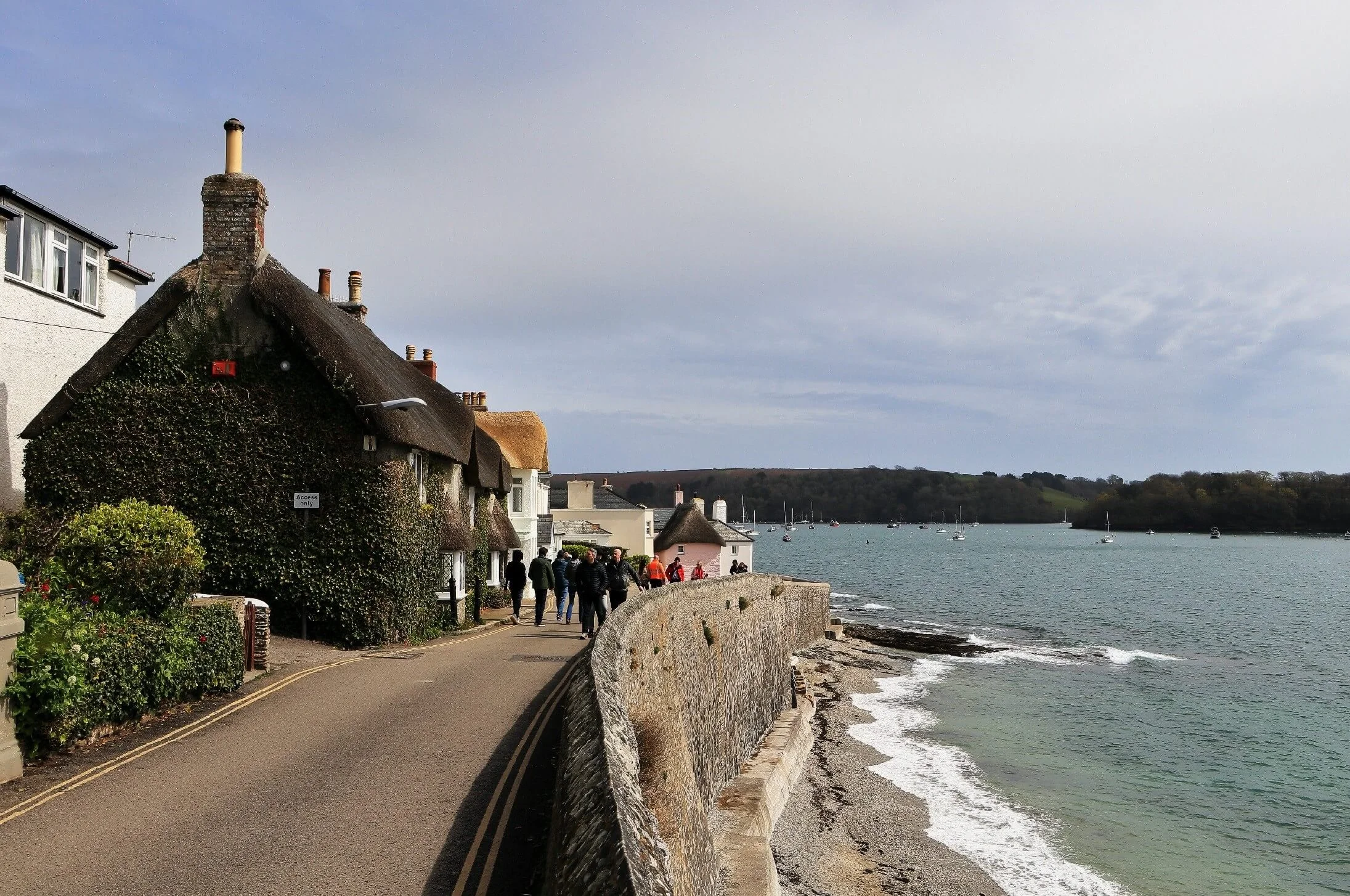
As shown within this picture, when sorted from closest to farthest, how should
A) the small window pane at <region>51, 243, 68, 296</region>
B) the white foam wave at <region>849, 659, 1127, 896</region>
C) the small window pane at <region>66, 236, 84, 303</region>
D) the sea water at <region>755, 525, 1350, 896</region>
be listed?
the white foam wave at <region>849, 659, 1127, 896</region>
the sea water at <region>755, 525, 1350, 896</region>
the small window pane at <region>51, 243, 68, 296</region>
the small window pane at <region>66, 236, 84, 303</region>

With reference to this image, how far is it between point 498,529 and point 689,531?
22665mm

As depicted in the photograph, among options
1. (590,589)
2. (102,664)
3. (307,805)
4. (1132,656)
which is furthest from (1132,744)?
(102,664)

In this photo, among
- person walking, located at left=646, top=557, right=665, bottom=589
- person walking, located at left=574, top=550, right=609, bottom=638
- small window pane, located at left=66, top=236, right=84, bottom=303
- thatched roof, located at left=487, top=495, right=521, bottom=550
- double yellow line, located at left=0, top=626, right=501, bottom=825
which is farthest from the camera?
thatched roof, located at left=487, top=495, right=521, bottom=550

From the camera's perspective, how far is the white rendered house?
2106cm

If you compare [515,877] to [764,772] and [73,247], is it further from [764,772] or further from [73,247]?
[73,247]

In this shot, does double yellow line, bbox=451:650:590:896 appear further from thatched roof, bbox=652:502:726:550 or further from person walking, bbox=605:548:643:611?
thatched roof, bbox=652:502:726:550

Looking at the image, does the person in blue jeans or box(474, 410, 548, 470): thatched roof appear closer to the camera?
the person in blue jeans

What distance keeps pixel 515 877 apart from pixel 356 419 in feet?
45.7

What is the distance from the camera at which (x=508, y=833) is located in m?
7.42

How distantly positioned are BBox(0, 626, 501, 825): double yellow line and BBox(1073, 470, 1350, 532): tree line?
603 feet

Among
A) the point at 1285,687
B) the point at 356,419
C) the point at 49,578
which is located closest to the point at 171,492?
the point at 356,419

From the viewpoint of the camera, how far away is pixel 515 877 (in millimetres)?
6566

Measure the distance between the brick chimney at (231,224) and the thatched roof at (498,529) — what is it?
42.0 feet

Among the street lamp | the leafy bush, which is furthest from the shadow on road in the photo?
the street lamp
